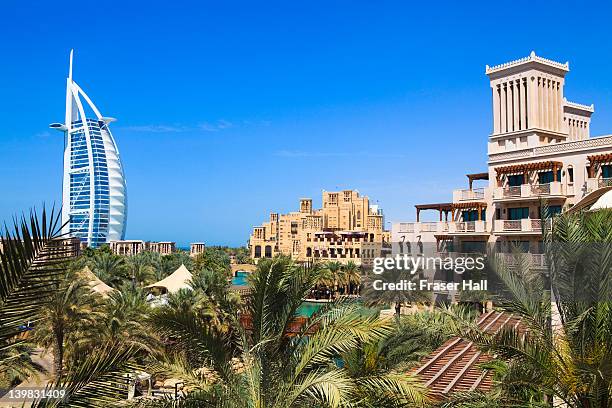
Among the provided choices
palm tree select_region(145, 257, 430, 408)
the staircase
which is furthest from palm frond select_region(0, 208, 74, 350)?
the staircase

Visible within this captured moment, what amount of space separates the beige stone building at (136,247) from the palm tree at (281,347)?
9222 cm

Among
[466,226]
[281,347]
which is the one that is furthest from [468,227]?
[281,347]

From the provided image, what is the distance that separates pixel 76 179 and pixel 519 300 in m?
118

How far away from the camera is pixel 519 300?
826 centimetres

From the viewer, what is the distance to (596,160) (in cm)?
2716

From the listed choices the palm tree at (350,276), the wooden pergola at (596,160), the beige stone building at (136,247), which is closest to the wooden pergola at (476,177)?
the wooden pergola at (596,160)

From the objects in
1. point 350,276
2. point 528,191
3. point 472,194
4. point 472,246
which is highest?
point 472,194

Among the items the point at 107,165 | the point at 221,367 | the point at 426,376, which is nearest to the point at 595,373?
the point at 221,367

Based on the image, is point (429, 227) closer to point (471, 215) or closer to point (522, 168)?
point (471, 215)

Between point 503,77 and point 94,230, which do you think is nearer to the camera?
point 503,77

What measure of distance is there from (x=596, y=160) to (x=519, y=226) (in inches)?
191

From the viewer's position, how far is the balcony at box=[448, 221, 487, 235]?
105 feet

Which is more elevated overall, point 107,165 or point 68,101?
point 68,101

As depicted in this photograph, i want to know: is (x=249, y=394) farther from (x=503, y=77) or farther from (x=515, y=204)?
(x=503, y=77)
